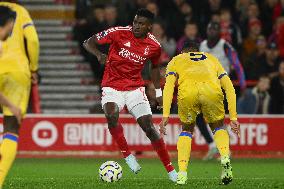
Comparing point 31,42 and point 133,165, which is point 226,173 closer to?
point 133,165

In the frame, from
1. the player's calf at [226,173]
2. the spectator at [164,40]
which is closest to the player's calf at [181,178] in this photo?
the player's calf at [226,173]

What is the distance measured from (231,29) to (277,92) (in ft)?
5.43

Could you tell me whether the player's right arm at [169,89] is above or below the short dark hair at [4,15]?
below

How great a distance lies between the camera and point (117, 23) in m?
21.3

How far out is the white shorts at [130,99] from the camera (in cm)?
1353

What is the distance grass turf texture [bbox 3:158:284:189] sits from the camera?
41.5 feet

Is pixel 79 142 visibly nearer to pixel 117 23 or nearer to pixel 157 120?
pixel 157 120

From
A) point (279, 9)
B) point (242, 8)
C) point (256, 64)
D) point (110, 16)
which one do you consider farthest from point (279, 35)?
point (110, 16)

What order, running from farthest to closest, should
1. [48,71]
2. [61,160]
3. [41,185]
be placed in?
1. [48,71]
2. [61,160]
3. [41,185]

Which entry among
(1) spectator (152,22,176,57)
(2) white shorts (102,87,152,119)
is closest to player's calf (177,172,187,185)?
(2) white shorts (102,87,152,119)

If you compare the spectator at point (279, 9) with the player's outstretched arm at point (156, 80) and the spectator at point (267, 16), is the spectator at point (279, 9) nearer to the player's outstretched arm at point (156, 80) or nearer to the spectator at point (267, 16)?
the spectator at point (267, 16)

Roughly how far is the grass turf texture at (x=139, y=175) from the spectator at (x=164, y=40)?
3253 mm

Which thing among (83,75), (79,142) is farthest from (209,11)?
(79,142)

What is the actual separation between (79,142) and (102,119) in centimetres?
61
